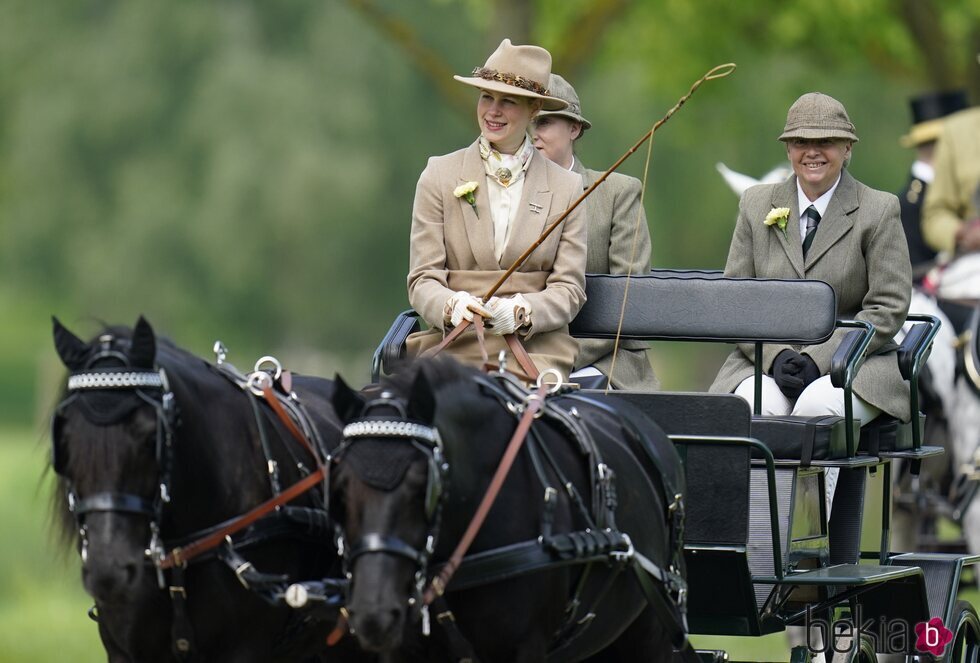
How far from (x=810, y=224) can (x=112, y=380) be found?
11.4ft

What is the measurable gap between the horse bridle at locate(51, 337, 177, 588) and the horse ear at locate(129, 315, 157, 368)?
0.07 ft

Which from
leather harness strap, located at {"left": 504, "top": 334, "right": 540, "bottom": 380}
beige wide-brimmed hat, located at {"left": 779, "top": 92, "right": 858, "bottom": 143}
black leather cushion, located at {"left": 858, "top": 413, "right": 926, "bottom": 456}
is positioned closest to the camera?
leather harness strap, located at {"left": 504, "top": 334, "right": 540, "bottom": 380}

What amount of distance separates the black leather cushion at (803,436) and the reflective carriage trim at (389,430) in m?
2.37

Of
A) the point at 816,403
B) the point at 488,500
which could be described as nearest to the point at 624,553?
the point at 488,500

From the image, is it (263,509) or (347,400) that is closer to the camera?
(347,400)

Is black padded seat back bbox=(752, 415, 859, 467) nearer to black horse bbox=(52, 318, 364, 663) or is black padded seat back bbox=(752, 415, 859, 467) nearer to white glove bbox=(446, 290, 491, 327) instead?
white glove bbox=(446, 290, 491, 327)

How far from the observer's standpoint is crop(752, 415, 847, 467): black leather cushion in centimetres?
660

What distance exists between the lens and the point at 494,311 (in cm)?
599

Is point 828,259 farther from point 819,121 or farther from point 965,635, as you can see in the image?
point 965,635

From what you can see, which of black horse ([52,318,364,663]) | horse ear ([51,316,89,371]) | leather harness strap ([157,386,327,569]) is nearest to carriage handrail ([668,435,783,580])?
black horse ([52,318,364,663])

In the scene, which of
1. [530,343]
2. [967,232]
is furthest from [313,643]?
[967,232]

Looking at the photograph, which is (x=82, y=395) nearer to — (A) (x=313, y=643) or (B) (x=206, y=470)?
(B) (x=206, y=470)

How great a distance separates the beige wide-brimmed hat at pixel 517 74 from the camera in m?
6.12

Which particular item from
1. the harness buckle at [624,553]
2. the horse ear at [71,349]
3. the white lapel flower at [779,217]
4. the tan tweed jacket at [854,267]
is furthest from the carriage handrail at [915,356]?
the horse ear at [71,349]
